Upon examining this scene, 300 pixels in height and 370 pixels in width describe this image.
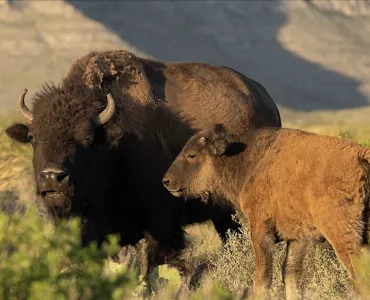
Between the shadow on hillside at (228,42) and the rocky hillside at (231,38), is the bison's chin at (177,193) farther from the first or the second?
the shadow on hillside at (228,42)

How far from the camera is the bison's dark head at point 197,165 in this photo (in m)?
8.24

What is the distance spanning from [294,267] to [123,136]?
2.20 meters

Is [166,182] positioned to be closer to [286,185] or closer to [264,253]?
[264,253]

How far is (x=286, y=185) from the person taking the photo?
276 inches

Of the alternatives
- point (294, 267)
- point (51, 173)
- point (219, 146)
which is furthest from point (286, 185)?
point (51, 173)

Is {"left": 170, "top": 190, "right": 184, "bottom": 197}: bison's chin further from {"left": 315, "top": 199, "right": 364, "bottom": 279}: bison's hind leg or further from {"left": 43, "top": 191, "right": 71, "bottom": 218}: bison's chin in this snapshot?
{"left": 315, "top": 199, "right": 364, "bottom": 279}: bison's hind leg

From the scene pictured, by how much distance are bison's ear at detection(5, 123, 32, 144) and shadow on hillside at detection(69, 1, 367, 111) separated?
105 metres

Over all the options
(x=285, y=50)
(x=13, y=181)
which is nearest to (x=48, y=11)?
(x=285, y=50)

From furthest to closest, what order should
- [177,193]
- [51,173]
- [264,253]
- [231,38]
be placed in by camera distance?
[231,38]
[177,193]
[264,253]
[51,173]

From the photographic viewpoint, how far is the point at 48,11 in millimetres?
107500

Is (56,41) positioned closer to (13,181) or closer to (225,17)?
(225,17)

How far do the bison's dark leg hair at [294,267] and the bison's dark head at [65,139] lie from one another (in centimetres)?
203

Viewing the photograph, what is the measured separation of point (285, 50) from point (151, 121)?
120 m

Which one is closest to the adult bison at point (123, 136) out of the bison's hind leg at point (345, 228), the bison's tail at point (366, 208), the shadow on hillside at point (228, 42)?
the bison's hind leg at point (345, 228)
